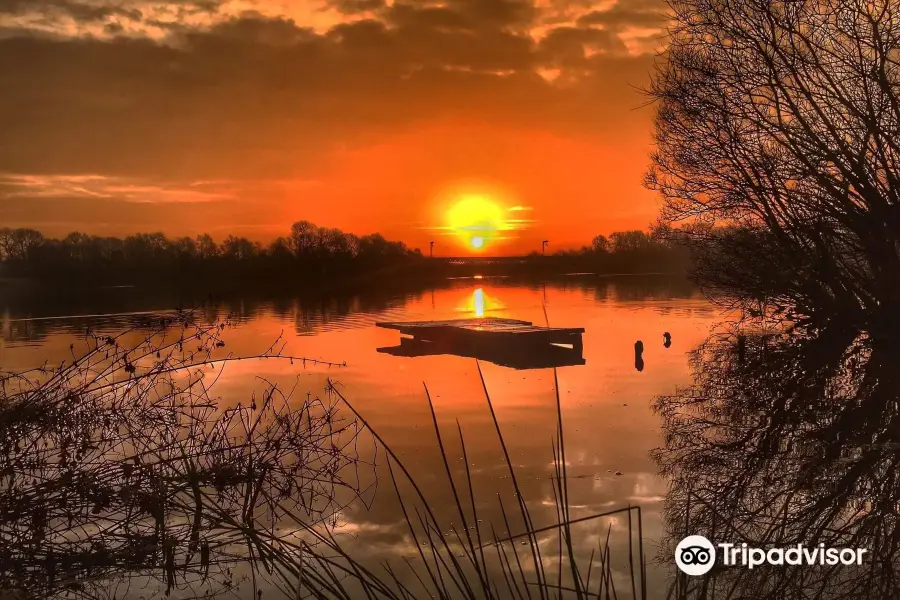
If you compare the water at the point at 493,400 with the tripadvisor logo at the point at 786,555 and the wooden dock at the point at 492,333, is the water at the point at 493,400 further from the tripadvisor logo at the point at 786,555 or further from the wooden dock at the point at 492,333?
the wooden dock at the point at 492,333

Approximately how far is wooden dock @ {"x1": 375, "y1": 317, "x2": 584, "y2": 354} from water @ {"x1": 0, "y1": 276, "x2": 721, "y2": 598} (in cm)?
62

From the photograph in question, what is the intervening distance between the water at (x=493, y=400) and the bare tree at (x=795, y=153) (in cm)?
291

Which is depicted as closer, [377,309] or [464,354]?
[464,354]

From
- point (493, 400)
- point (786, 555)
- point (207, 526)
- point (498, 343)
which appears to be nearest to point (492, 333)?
point (498, 343)

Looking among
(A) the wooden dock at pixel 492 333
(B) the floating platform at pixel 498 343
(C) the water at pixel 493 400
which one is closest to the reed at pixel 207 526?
(C) the water at pixel 493 400

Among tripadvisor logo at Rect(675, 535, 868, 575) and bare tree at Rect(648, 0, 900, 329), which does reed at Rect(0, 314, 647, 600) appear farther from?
bare tree at Rect(648, 0, 900, 329)

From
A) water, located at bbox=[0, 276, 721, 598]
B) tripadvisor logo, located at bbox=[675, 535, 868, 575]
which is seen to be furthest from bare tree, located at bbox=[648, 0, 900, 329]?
tripadvisor logo, located at bbox=[675, 535, 868, 575]

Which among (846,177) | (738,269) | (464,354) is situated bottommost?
(464,354)

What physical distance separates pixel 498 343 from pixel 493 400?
643 cm

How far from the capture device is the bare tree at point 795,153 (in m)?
12.8

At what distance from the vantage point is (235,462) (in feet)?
21.6

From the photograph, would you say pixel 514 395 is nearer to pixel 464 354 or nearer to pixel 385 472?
pixel 385 472

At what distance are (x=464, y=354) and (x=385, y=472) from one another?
36.9ft

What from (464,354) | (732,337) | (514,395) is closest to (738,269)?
(732,337)
